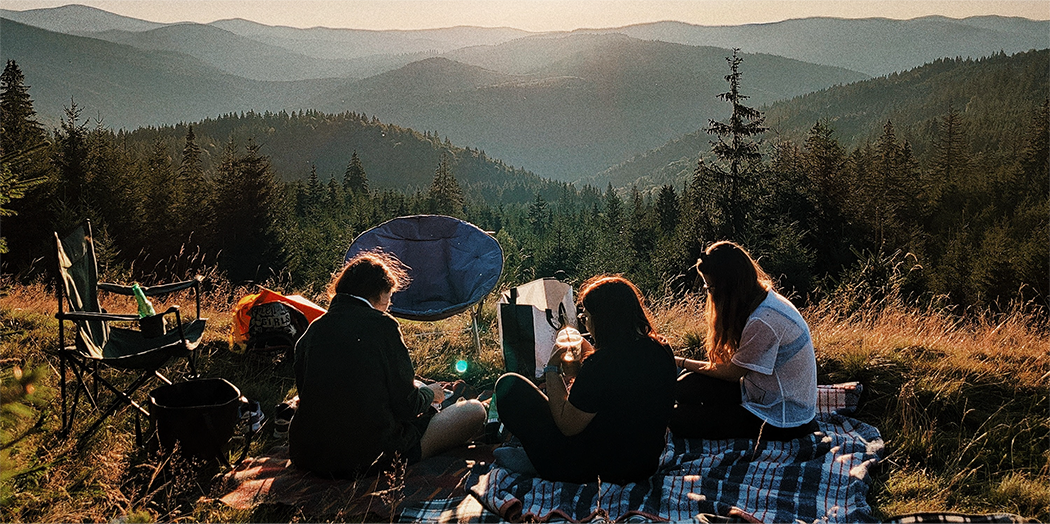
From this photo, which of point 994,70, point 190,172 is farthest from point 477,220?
point 994,70

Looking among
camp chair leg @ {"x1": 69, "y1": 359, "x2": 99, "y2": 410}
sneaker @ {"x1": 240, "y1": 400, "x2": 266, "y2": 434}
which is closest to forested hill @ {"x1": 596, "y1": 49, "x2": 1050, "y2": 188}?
sneaker @ {"x1": 240, "y1": 400, "x2": 266, "y2": 434}

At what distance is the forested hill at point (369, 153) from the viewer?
11531 cm

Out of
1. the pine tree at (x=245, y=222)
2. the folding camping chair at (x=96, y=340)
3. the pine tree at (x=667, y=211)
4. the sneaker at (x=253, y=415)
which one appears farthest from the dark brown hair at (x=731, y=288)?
the pine tree at (x=667, y=211)

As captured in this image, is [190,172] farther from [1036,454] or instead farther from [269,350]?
[1036,454]

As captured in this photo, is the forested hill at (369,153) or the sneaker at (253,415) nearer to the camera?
the sneaker at (253,415)

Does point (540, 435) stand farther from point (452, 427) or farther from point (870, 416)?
point (870, 416)

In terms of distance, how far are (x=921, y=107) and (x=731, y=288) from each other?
119703mm

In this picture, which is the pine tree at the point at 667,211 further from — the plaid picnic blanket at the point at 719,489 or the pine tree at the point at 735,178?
the plaid picnic blanket at the point at 719,489

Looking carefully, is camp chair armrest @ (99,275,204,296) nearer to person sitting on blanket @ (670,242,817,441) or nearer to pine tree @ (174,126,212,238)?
person sitting on blanket @ (670,242,817,441)

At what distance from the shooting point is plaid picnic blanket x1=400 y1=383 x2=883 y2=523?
277 centimetres

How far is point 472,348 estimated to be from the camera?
18.4 feet

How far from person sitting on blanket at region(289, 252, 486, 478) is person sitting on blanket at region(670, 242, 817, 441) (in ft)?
4.42

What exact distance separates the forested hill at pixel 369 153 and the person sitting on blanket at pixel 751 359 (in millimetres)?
111053

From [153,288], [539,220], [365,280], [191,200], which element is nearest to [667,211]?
[539,220]
